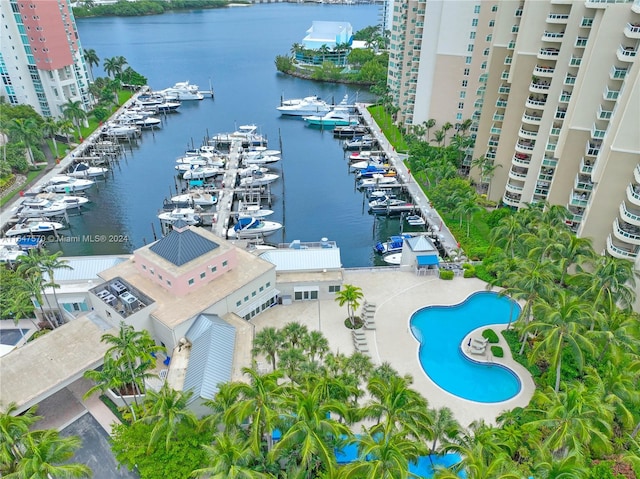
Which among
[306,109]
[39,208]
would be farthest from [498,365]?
[306,109]

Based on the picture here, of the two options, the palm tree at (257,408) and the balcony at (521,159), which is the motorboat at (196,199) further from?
the palm tree at (257,408)

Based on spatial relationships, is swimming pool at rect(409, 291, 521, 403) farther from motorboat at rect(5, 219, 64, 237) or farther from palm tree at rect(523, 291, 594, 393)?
motorboat at rect(5, 219, 64, 237)

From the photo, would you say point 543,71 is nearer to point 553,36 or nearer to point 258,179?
point 553,36

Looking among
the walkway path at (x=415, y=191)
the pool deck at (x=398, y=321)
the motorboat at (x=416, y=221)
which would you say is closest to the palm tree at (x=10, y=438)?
the pool deck at (x=398, y=321)

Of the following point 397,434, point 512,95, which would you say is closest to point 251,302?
point 397,434

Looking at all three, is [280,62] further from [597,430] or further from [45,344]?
[597,430]
